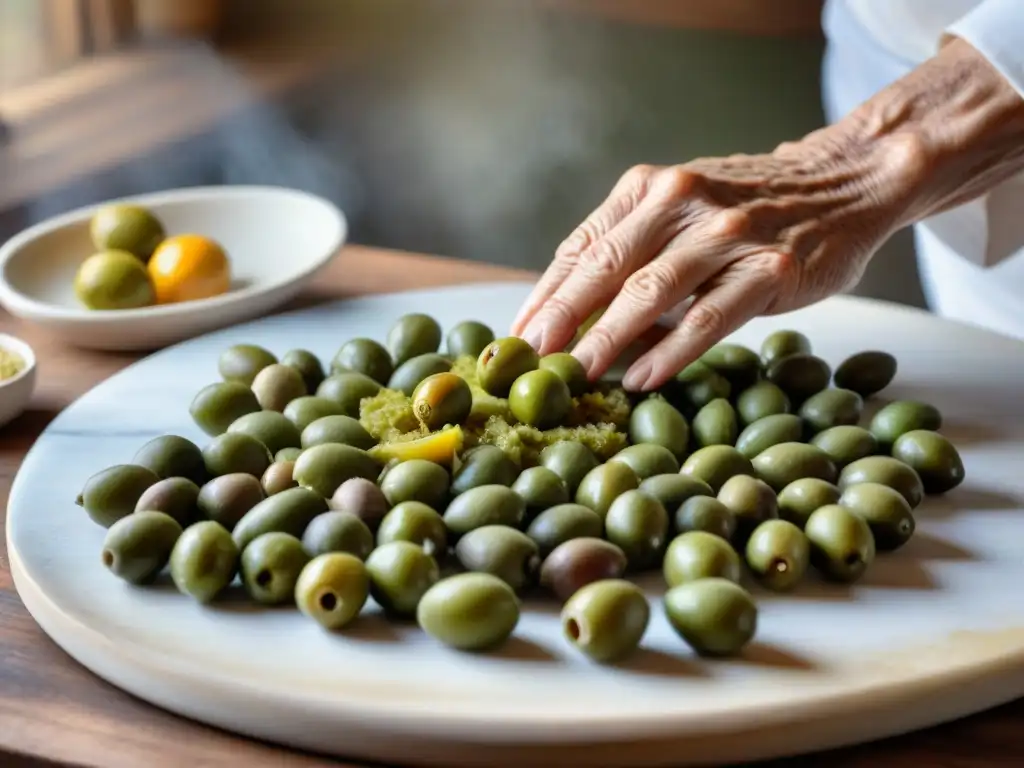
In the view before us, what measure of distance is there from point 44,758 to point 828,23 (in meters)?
1.88

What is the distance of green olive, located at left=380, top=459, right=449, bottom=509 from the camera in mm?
1047

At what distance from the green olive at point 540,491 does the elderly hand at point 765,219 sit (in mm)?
233

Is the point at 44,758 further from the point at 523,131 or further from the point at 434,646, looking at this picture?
the point at 523,131

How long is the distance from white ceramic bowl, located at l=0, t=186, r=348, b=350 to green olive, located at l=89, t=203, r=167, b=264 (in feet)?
0.28

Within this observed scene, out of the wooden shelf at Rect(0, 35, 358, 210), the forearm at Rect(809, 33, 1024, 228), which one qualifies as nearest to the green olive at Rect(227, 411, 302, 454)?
the forearm at Rect(809, 33, 1024, 228)

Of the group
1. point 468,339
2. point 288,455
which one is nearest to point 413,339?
point 468,339

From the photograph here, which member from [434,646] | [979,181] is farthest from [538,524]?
[979,181]

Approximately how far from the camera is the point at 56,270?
66.6 inches

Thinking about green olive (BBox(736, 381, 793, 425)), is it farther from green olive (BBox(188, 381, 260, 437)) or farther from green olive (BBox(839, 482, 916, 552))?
green olive (BBox(188, 381, 260, 437))

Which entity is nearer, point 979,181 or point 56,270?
point 979,181

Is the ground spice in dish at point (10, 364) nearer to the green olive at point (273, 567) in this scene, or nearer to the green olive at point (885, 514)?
the green olive at point (273, 567)

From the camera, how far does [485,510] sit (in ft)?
3.28

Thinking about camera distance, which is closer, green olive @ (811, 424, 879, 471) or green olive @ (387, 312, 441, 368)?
green olive @ (811, 424, 879, 471)

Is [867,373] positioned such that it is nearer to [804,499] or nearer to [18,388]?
[804,499]
